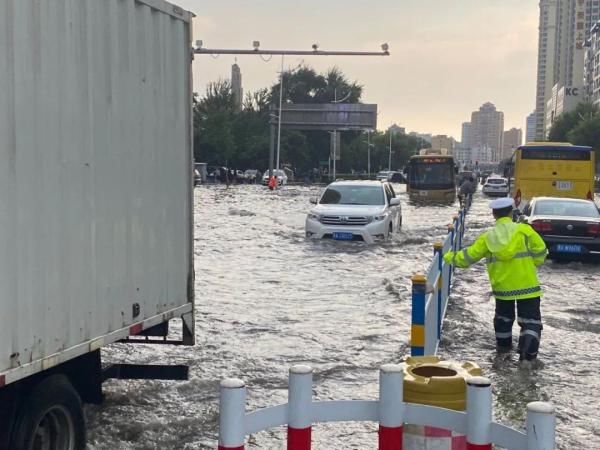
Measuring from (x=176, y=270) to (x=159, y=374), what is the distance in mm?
797

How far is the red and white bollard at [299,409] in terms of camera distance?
10.4 ft

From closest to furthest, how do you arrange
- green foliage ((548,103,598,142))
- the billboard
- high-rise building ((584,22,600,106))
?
the billboard
green foliage ((548,103,598,142))
high-rise building ((584,22,600,106))

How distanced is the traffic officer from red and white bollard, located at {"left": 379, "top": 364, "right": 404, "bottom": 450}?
4377 mm

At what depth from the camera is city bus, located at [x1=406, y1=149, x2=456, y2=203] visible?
139 feet

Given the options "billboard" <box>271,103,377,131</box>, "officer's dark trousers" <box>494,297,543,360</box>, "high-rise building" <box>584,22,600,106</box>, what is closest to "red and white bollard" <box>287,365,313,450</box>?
"officer's dark trousers" <box>494,297,543,360</box>

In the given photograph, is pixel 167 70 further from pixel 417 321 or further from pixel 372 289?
pixel 372 289

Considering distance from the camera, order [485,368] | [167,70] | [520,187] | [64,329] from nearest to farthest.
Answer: [64,329]
[167,70]
[485,368]
[520,187]

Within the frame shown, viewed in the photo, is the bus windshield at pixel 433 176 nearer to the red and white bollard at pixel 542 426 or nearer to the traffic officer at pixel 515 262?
the traffic officer at pixel 515 262

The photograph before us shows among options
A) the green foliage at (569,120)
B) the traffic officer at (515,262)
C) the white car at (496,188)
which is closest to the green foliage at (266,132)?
the green foliage at (569,120)

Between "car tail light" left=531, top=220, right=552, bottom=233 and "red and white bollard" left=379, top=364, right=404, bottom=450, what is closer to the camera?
"red and white bollard" left=379, top=364, right=404, bottom=450

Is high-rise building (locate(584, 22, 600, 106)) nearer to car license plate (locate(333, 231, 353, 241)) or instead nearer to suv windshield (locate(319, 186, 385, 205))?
suv windshield (locate(319, 186, 385, 205))

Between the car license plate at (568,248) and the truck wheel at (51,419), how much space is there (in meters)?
13.2

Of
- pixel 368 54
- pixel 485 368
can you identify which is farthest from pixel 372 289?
pixel 368 54

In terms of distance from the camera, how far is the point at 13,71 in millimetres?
3598
